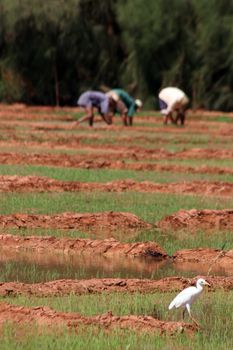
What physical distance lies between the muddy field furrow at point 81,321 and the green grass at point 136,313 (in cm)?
9

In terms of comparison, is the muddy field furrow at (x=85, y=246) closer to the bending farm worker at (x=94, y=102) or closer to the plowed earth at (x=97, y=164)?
the plowed earth at (x=97, y=164)

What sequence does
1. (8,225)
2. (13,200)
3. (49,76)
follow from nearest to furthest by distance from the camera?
(8,225), (13,200), (49,76)

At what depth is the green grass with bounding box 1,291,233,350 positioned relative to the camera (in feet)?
20.5

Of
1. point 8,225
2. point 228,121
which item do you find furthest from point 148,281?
point 228,121

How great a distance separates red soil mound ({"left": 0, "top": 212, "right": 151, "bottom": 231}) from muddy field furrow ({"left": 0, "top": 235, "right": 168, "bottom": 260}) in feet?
2.93

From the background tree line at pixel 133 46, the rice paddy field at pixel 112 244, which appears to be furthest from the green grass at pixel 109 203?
the background tree line at pixel 133 46

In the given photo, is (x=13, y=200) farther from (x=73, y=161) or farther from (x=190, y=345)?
(x=190, y=345)

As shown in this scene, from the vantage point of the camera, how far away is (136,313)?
7.29 m

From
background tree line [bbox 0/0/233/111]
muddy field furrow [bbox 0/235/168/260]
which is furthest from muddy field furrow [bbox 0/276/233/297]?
background tree line [bbox 0/0/233/111]

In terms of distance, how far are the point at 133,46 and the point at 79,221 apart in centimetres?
2719

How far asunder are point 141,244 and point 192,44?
28.0 m

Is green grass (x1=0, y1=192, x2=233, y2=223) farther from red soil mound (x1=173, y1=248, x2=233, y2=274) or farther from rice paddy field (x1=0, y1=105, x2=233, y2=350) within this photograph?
red soil mound (x1=173, y1=248, x2=233, y2=274)

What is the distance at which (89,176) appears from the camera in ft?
53.7

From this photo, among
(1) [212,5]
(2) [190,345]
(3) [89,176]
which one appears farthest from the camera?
(1) [212,5]
